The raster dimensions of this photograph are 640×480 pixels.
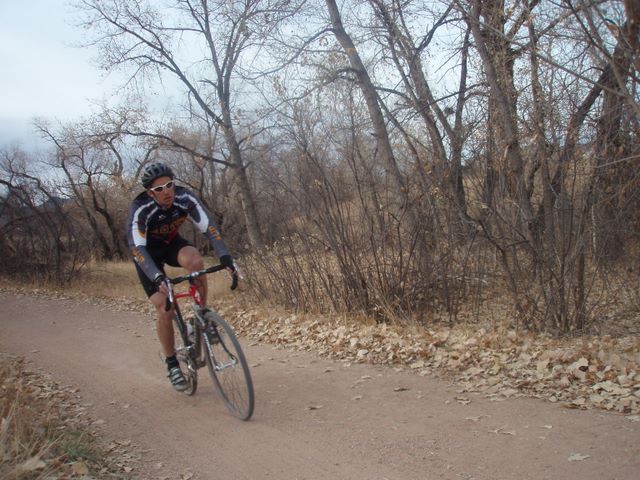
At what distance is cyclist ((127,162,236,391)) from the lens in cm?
519

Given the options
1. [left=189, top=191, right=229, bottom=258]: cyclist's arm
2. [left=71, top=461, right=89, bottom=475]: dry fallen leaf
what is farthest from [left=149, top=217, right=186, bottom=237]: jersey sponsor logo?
Result: [left=71, top=461, right=89, bottom=475]: dry fallen leaf

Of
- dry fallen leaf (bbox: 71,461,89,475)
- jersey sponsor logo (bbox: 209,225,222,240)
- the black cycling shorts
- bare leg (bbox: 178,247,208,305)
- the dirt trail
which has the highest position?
jersey sponsor logo (bbox: 209,225,222,240)

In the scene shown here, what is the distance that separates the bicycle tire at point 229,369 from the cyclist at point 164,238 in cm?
49

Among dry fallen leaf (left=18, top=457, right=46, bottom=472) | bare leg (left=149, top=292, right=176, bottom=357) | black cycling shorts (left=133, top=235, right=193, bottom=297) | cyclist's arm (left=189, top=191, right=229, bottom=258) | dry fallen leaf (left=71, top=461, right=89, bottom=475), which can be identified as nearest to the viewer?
dry fallen leaf (left=18, top=457, right=46, bottom=472)

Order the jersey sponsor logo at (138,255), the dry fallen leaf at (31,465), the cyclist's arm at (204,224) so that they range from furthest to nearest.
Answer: the cyclist's arm at (204,224) < the jersey sponsor logo at (138,255) < the dry fallen leaf at (31,465)

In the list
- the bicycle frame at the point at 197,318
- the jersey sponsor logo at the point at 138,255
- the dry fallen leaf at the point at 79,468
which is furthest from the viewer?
the jersey sponsor logo at the point at 138,255

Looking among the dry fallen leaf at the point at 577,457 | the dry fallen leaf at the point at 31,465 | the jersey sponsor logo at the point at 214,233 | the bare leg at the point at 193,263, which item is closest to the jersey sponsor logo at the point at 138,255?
the bare leg at the point at 193,263

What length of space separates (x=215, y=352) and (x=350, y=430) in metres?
1.39

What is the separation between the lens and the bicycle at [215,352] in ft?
15.8

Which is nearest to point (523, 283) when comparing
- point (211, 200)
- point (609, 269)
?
point (609, 269)

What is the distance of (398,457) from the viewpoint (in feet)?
13.3

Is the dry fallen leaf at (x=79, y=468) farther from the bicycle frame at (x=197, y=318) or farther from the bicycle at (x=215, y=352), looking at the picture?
the bicycle frame at (x=197, y=318)

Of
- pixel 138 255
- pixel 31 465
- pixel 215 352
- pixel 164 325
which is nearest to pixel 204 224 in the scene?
pixel 138 255

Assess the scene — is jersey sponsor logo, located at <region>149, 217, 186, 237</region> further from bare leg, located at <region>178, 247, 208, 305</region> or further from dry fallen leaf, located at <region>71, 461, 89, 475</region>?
dry fallen leaf, located at <region>71, 461, 89, 475</region>
